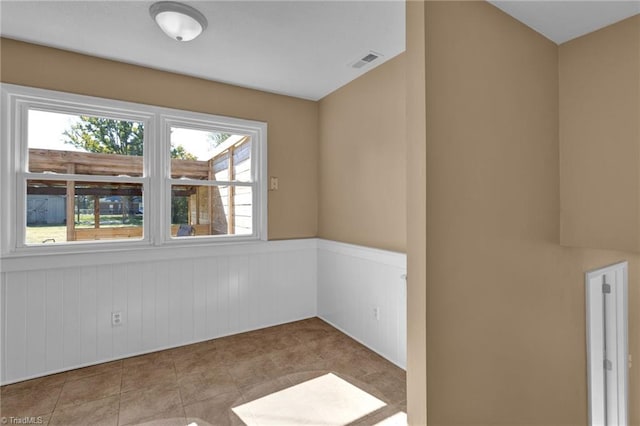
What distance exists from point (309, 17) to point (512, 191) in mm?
1734

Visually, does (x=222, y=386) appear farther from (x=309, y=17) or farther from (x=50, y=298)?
(x=309, y=17)

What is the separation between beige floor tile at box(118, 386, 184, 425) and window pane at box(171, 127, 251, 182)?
1.91 meters

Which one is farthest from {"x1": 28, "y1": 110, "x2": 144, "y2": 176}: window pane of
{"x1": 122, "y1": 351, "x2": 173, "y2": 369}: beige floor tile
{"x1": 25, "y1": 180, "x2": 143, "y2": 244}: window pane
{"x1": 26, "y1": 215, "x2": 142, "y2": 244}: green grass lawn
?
{"x1": 122, "y1": 351, "x2": 173, "y2": 369}: beige floor tile

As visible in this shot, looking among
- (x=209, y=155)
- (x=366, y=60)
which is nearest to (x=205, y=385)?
(x=209, y=155)

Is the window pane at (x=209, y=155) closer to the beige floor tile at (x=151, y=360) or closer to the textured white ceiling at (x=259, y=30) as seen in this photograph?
the textured white ceiling at (x=259, y=30)

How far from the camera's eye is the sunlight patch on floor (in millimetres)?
2043

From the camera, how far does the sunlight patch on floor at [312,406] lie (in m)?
2.04

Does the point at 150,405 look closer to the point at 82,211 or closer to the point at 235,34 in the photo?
the point at 82,211

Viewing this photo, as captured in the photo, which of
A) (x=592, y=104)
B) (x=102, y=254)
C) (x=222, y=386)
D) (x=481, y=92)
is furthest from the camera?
(x=102, y=254)

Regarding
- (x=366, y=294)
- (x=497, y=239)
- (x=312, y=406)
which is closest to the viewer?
(x=497, y=239)

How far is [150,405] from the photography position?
7.16ft

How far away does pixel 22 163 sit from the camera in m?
2.56

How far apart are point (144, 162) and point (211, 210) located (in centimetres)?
78

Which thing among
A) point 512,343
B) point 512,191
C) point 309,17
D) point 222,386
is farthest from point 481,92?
point 222,386
